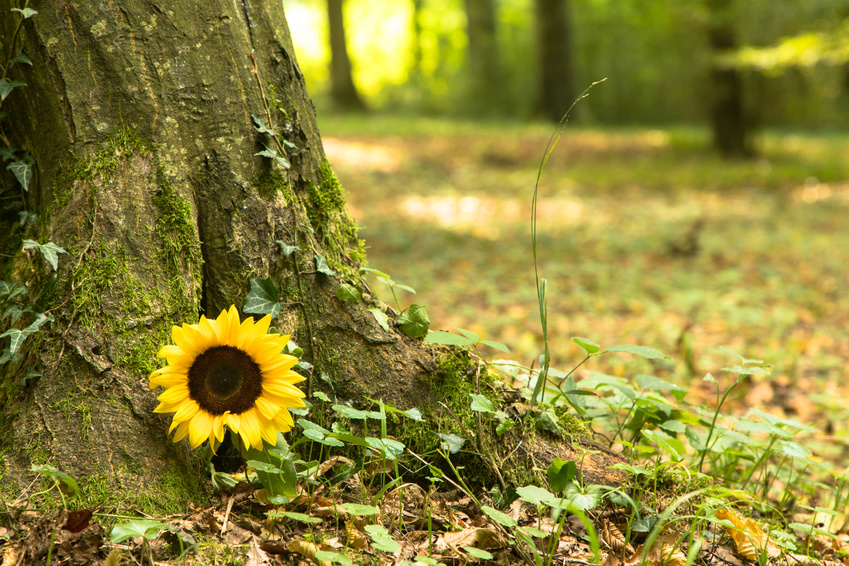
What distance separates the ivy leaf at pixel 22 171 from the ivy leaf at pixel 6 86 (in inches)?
7.0

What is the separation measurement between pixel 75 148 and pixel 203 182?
0.33 metres

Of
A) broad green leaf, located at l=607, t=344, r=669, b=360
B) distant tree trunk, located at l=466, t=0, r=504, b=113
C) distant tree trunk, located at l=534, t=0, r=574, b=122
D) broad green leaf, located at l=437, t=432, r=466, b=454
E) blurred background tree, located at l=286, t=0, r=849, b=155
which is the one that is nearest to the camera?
broad green leaf, located at l=437, t=432, r=466, b=454

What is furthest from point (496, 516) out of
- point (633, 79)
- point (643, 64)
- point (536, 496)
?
point (643, 64)

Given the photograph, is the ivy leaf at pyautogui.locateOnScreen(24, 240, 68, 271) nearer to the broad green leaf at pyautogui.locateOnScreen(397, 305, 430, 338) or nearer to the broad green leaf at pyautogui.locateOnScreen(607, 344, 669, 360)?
the broad green leaf at pyautogui.locateOnScreen(397, 305, 430, 338)

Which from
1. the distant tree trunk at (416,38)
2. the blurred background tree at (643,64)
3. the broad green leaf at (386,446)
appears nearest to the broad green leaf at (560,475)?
the broad green leaf at (386,446)

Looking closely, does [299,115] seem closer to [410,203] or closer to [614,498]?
[614,498]

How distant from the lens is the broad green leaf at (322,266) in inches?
73.4

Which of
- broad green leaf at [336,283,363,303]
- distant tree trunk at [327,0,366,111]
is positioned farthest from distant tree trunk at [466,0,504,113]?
broad green leaf at [336,283,363,303]

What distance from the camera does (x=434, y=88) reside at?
24.0 m

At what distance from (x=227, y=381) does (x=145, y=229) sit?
47 centimetres

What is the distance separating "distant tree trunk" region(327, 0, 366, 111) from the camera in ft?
59.8

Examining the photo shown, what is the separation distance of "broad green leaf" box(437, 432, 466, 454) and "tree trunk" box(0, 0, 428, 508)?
141mm

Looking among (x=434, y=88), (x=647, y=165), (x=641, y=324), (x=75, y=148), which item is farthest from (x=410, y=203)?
(x=434, y=88)

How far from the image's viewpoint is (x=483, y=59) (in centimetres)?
1981
